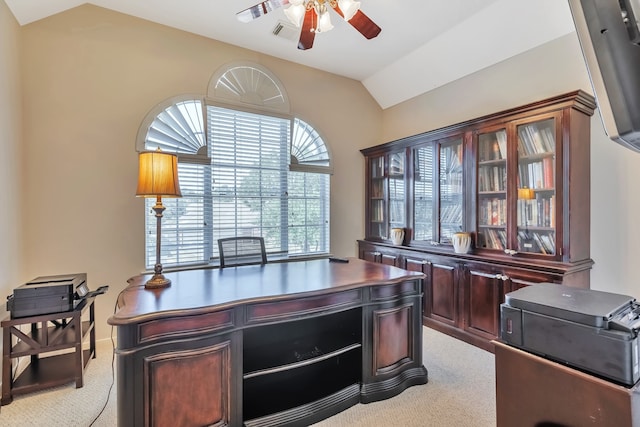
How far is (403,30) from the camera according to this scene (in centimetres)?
326

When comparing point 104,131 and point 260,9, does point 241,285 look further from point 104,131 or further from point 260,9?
point 104,131

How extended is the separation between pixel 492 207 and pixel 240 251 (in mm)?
2520

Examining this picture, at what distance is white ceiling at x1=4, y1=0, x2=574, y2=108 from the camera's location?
2.77 metres

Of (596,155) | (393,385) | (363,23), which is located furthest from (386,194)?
(393,385)

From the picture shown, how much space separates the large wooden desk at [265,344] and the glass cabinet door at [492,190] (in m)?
1.22

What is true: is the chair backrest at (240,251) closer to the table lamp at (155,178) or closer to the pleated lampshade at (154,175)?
the table lamp at (155,178)

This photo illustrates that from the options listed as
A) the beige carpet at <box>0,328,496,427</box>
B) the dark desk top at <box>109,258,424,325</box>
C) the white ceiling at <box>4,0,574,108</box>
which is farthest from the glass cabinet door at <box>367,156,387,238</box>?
the beige carpet at <box>0,328,496,427</box>

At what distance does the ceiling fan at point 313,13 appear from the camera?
2102 mm

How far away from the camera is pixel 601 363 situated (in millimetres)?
1147

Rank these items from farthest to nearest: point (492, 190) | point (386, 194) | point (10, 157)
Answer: point (386, 194)
point (492, 190)
point (10, 157)

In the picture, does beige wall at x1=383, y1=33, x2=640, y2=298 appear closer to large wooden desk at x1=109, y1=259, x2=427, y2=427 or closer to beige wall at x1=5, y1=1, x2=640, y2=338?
beige wall at x1=5, y1=1, x2=640, y2=338

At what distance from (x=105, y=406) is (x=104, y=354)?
35.1 inches

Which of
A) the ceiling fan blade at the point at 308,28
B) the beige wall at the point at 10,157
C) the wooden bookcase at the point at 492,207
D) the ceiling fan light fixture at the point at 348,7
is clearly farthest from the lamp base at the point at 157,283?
the wooden bookcase at the point at 492,207

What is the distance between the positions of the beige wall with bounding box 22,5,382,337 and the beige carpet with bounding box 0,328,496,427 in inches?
36.7
